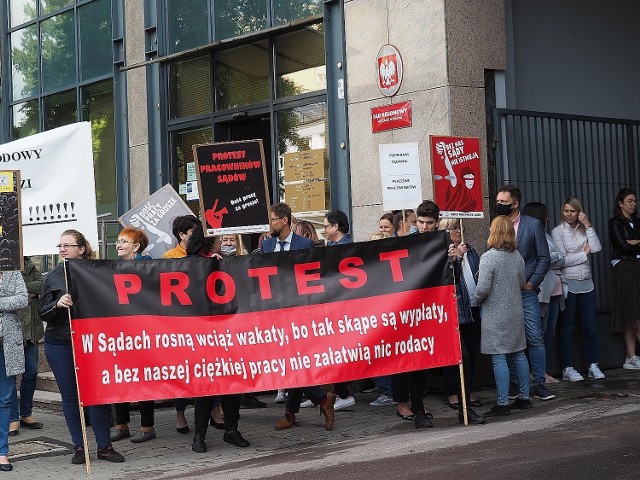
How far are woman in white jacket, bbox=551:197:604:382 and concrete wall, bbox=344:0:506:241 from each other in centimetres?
96

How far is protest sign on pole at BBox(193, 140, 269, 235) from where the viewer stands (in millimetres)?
9898

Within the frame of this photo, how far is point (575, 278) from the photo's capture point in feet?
40.1

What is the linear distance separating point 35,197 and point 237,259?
222cm

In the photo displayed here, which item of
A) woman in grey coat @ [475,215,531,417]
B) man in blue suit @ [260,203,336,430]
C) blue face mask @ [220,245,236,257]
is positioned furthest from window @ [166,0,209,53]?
woman in grey coat @ [475,215,531,417]

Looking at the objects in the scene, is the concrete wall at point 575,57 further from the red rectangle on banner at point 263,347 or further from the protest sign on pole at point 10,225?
the protest sign on pole at point 10,225

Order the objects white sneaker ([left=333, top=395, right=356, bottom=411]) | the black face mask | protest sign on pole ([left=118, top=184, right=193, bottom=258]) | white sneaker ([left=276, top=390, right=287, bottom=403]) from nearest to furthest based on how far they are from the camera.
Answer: the black face mask < white sneaker ([left=333, top=395, right=356, bottom=411]) < protest sign on pole ([left=118, top=184, right=193, bottom=258]) < white sneaker ([left=276, top=390, right=287, bottom=403])

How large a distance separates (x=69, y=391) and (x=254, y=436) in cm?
181

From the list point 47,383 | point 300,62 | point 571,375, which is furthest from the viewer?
point 300,62

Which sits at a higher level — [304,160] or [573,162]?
[304,160]

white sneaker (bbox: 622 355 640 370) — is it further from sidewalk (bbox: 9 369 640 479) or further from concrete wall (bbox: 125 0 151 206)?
concrete wall (bbox: 125 0 151 206)

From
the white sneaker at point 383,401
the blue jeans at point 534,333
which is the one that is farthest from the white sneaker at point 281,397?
the blue jeans at point 534,333

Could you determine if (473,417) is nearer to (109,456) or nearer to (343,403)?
(343,403)

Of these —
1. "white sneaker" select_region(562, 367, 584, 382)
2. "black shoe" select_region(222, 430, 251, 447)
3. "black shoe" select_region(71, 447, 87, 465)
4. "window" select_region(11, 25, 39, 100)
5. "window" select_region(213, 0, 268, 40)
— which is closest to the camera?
"black shoe" select_region(71, 447, 87, 465)

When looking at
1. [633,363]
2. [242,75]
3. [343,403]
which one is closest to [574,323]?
[633,363]
